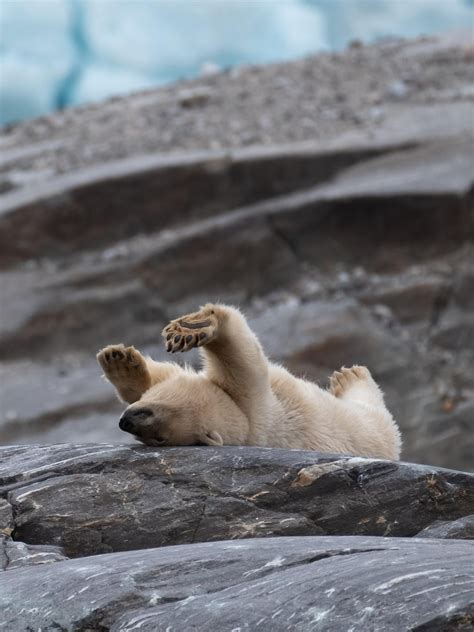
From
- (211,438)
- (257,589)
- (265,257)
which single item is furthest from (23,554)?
(265,257)

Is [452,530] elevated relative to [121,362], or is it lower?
lower

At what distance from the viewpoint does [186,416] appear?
4992mm

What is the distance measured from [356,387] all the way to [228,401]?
138cm

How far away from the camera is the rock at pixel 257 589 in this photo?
300 centimetres

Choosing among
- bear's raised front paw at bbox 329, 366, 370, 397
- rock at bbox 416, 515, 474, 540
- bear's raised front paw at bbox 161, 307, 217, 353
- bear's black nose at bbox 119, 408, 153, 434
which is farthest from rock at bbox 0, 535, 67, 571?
bear's raised front paw at bbox 329, 366, 370, 397

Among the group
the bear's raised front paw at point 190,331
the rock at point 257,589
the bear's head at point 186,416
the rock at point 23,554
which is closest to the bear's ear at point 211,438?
the bear's head at point 186,416

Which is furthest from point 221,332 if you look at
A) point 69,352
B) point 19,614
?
point 69,352

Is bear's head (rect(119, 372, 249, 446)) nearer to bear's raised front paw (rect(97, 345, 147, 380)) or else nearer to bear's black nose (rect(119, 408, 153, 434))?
bear's black nose (rect(119, 408, 153, 434))

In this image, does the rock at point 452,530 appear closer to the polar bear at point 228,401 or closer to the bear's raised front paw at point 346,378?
the polar bear at point 228,401

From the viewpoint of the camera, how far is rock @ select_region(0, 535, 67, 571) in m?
3.94

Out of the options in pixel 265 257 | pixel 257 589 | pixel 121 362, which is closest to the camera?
pixel 257 589

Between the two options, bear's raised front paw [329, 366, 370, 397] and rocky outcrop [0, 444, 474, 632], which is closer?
rocky outcrop [0, 444, 474, 632]

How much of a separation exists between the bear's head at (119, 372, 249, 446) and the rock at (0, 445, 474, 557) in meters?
0.14

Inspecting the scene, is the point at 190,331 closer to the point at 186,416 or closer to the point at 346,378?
the point at 186,416
